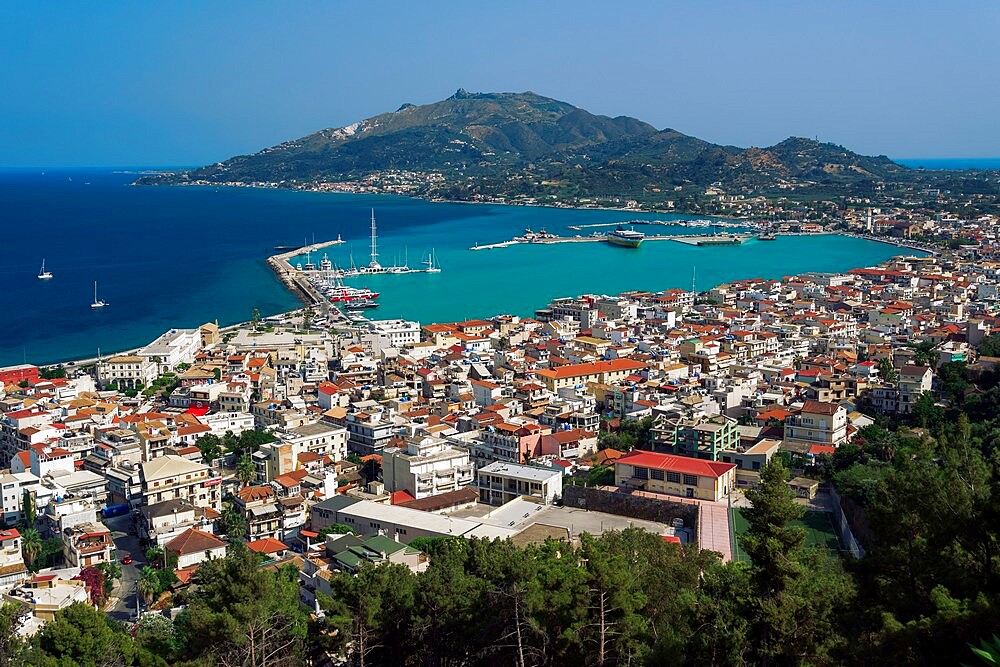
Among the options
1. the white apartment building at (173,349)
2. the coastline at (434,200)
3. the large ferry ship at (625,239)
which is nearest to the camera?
the white apartment building at (173,349)

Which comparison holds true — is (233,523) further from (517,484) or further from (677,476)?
(677,476)

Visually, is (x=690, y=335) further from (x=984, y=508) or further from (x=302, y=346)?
(x=984, y=508)

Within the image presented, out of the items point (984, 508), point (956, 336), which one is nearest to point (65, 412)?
point (984, 508)

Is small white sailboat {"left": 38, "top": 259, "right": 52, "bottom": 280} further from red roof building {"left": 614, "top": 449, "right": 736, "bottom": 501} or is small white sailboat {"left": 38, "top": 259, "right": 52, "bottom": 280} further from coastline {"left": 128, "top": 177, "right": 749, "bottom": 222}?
coastline {"left": 128, "top": 177, "right": 749, "bottom": 222}

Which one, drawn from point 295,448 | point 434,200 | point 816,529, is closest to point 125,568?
point 295,448

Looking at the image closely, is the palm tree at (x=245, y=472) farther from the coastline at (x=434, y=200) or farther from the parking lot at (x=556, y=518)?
the coastline at (x=434, y=200)

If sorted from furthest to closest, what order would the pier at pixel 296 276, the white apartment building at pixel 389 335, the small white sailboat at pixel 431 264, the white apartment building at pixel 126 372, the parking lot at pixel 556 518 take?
1. the small white sailboat at pixel 431 264
2. the pier at pixel 296 276
3. the white apartment building at pixel 389 335
4. the white apartment building at pixel 126 372
5. the parking lot at pixel 556 518

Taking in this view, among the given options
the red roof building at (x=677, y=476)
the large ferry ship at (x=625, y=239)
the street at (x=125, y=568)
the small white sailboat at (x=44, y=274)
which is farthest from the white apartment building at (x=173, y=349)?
the large ferry ship at (x=625, y=239)

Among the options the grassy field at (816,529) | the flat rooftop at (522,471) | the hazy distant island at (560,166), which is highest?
the hazy distant island at (560,166)
